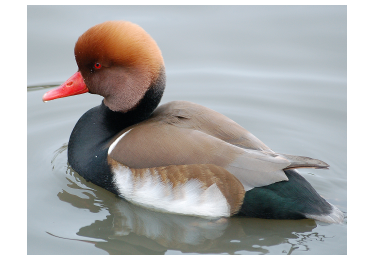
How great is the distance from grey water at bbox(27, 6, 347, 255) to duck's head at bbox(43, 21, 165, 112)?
0.92m

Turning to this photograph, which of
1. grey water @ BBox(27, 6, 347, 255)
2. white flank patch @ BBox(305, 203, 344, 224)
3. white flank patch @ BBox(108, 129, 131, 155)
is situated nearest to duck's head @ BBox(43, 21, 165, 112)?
white flank patch @ BBox(108, 129, 131, 155)

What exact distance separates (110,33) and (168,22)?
3614 millimetres

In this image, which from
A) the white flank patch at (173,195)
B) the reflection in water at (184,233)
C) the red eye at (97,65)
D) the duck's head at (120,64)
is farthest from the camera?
the red eye at (97,65)

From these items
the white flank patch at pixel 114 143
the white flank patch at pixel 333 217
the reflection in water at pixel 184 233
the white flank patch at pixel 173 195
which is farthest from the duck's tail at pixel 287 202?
the white flank patch at pixel 114 143

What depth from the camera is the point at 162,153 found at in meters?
3.76

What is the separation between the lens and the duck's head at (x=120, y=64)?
3.92 metres

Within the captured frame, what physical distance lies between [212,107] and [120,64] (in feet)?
7.16

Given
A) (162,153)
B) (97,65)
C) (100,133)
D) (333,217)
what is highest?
(97,65)

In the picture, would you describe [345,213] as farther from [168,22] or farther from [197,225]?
[168,22]

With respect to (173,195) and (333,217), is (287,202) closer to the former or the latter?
(333,217)

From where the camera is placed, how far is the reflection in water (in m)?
3.63

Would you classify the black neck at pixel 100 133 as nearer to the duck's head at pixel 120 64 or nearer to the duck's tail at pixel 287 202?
the duck's head at pixel 120 64

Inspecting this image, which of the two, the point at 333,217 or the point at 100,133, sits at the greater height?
the point at 100,133

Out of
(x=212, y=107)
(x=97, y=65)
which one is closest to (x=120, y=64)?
(x=97, y=65)
